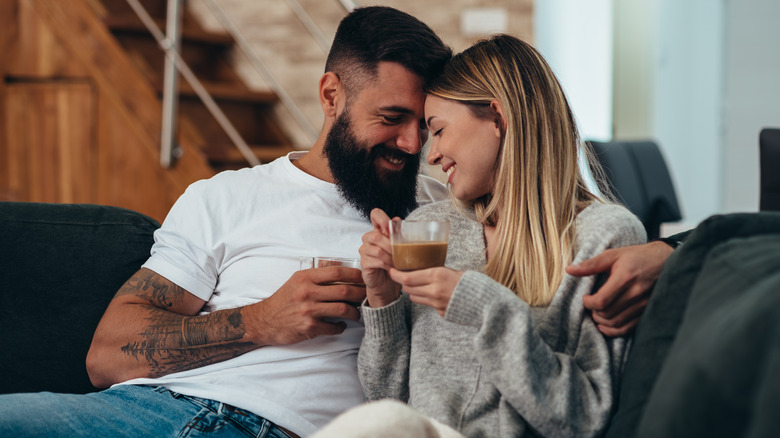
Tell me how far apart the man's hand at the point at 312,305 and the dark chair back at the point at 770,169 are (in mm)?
1202

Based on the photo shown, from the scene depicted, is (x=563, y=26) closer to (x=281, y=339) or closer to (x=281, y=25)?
(x=281, y=25)

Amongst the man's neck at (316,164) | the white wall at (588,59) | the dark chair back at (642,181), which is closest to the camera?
the man's neck at (316,164)

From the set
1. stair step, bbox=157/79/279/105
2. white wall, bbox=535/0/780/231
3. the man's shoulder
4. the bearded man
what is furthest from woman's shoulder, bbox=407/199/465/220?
white wall, bbox=535/0/780/231

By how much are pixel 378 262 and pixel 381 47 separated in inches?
26.9

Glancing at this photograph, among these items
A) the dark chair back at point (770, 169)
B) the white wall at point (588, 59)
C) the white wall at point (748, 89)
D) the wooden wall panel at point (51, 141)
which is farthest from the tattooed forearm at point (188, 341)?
the white wall at point (748, 89)

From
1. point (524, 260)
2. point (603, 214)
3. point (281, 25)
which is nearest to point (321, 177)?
point (524, 260)

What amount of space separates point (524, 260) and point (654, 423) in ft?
1.94

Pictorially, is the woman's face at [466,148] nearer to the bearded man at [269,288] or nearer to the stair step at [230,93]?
the bearded man at [269,288]

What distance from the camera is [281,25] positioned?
4500mm

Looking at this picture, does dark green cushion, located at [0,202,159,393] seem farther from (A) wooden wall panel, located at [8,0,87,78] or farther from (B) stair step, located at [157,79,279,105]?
(A) wooden wall panel, located at [8,0,87,78]

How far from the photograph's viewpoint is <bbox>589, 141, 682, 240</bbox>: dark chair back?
317cm

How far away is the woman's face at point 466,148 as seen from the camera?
154cm

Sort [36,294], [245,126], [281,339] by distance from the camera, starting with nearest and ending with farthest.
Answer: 1. [281,339]
2. [36,294]
3. [245,126]

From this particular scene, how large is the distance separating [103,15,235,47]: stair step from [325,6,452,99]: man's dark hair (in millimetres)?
1869
